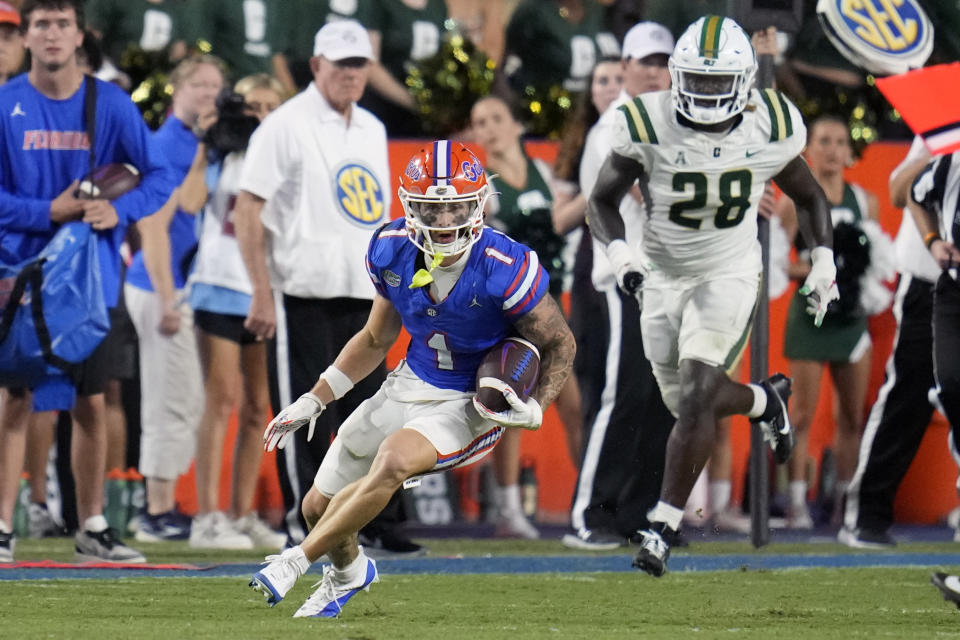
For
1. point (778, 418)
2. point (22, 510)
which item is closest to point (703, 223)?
point (778, 418)

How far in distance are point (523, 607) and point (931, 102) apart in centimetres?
228

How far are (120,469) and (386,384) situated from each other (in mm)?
3640

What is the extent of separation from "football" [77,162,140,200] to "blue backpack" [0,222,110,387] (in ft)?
0.66

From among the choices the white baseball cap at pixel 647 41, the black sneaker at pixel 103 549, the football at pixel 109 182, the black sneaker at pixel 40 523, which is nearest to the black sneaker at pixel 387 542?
the black sneaker at pixel 103 549

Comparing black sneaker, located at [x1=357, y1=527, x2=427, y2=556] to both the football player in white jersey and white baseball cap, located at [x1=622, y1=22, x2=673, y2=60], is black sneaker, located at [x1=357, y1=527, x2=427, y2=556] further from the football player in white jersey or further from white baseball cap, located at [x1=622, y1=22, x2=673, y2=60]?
white baseball cap, located at [x1=622, y1=22, x2=673, y2=60]

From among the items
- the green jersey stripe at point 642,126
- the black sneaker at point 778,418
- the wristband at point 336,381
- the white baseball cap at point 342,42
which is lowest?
the black sneaker at point 778,418

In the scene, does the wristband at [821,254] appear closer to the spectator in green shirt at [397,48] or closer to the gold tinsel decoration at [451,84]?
the gold tinsel decoration at [451,84]

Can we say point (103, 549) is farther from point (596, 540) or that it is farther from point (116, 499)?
point (596, 540)

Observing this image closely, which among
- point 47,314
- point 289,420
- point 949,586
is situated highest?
point 47,314

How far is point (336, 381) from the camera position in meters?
5.72

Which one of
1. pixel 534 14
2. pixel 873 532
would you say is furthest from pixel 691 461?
pixel 534 14

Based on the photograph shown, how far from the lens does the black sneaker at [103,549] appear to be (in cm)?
724

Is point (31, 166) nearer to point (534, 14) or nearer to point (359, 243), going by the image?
point (359, 243)

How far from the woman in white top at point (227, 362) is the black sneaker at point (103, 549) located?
934mm
